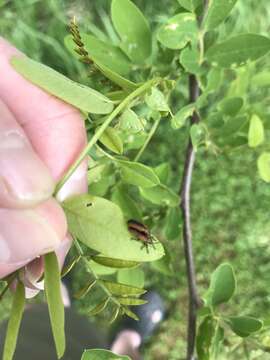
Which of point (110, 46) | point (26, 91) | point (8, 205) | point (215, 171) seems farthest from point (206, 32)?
point (215, 171)

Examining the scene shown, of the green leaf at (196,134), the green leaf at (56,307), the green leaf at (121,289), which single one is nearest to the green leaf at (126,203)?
the green leaf at (196,134)

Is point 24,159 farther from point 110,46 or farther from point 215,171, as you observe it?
point 215,171

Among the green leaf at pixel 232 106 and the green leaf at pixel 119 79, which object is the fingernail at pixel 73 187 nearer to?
the green leaf at pixel 119 79

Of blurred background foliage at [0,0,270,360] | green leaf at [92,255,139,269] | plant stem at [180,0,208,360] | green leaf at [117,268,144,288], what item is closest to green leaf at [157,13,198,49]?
plant stem at [180,0,208,360]

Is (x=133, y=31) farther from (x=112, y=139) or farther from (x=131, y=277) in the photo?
(x=131, y=277)

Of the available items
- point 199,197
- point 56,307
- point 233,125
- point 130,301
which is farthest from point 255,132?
point 199,197

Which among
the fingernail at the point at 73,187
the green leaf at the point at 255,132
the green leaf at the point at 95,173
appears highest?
the fingernail at the point at 73,187
